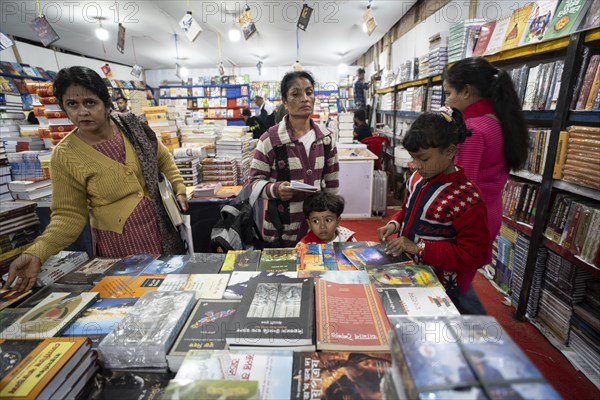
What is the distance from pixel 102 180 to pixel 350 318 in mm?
1322

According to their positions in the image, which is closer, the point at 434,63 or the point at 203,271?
the point at 203,271

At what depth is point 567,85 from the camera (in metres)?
1.98

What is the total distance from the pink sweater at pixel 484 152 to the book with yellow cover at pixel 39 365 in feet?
5.89

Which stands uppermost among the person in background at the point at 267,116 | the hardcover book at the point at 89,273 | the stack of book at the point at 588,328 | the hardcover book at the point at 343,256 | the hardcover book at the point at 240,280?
the person in background at the point at 267,116

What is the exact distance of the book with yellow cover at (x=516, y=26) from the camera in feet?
8.03

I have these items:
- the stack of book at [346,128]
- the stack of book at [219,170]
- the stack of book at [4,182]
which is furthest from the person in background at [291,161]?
the stack of book at [346,128]

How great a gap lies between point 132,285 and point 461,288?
1349 millimetres

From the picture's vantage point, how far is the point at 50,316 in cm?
96

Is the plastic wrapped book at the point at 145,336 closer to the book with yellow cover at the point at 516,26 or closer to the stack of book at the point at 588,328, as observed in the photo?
the stack of book at the point at 588,328

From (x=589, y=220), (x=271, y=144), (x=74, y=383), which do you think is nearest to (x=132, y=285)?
(x=74, y=383)

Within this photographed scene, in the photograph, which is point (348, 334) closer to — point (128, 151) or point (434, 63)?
point (128, 151)

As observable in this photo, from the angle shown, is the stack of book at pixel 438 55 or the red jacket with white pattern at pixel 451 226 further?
the stack of book at pixel 438 55

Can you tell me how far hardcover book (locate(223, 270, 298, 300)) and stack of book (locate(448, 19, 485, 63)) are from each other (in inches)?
126

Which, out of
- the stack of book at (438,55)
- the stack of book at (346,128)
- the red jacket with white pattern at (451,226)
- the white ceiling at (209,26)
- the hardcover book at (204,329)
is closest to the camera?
the hardcover book at (204,329)
